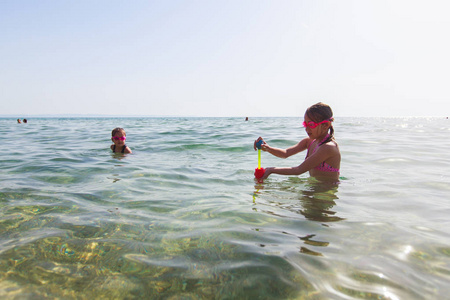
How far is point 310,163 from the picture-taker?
4.52 metres

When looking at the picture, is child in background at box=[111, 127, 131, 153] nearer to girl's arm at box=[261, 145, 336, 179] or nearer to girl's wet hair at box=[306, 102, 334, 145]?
girl's arm at box=[261, 145, 336, 179]

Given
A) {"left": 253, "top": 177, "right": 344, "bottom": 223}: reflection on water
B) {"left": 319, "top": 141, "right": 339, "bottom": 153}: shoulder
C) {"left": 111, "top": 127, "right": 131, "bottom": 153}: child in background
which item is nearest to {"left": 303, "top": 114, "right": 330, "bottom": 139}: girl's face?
{"left": 319, "top": 141, "right": 339, "bottom": 153}: shoulder

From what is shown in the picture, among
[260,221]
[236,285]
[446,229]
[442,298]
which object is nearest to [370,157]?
[446,229]

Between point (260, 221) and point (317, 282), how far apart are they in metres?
1.25

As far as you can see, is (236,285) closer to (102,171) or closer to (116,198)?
(116,198)

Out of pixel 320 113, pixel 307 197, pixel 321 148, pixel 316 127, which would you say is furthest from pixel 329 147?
pixel 307 197

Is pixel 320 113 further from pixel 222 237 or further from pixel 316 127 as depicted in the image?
pixel 222 237

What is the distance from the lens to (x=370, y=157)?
834 cm

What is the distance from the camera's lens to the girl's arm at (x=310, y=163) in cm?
446

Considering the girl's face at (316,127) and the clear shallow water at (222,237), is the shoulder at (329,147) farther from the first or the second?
the clear shallow water at (222,237)

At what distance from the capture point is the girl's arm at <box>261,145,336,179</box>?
14.6 ft

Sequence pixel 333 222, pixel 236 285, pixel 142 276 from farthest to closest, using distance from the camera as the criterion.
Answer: pixel 333 222
pixel 142 276
pixel 236 285

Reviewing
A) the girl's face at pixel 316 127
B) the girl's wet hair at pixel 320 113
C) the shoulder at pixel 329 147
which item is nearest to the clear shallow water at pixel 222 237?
the shoulder at pixel 329 147

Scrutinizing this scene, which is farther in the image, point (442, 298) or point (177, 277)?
point (177, 277)
